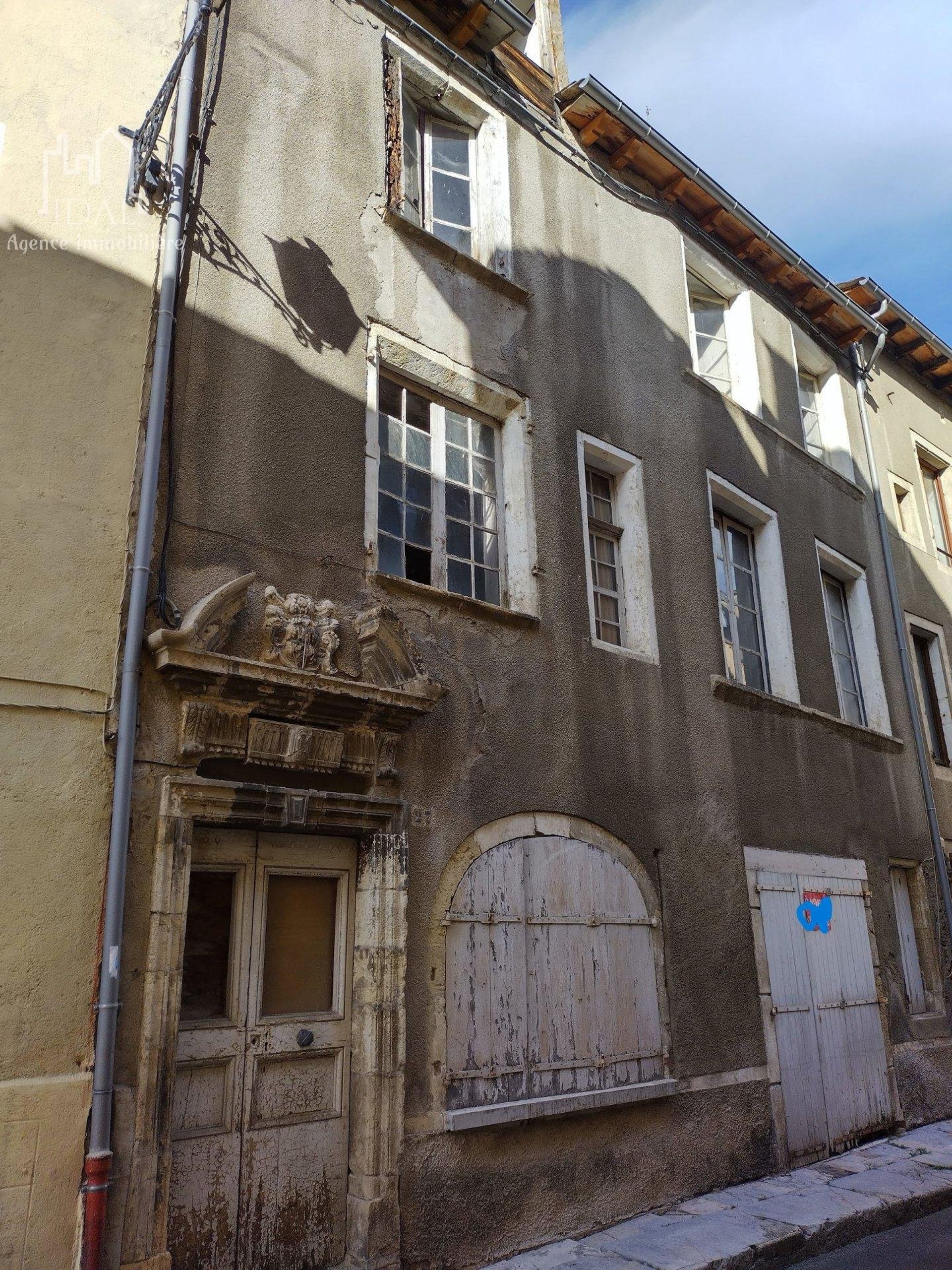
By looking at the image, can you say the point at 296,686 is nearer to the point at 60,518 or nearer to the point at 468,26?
the point at 60,518

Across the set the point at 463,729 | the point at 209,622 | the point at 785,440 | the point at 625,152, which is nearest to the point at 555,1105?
the point at 463,729

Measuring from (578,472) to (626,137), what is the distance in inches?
138

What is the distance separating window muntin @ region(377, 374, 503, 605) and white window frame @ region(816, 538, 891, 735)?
4.25 metres

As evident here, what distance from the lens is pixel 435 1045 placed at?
16.0 ft

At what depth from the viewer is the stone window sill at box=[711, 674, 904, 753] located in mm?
7363

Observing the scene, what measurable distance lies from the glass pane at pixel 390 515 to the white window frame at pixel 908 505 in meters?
7.58

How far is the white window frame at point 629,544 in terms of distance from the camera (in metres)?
6.80

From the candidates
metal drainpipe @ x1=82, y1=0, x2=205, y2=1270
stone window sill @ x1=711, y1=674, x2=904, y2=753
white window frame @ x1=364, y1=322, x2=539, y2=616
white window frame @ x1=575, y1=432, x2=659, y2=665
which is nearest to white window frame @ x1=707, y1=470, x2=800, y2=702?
stone window sill @ x1=711, y1=674, x2=904, y2=753

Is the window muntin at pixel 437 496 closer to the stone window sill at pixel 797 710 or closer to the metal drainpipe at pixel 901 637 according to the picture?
the stone window sill at pixel 797 710

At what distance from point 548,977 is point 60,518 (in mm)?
3561

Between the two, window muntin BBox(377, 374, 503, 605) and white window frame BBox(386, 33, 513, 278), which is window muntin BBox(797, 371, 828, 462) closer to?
white window frame BBox(386, 33, 513, 278)

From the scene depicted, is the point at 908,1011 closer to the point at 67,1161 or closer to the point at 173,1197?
the point at 173,1197

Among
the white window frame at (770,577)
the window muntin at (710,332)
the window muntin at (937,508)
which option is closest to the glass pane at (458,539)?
the white window frame at (770,577)

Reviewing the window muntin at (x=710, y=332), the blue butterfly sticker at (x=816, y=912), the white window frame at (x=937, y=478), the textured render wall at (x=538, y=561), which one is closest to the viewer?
the textured render wall at (x=538, y=561)
